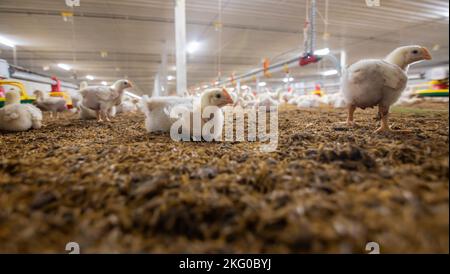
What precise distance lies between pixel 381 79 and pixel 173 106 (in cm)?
216

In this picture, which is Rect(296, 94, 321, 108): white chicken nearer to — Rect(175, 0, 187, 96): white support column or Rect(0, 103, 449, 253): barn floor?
Rect(175, 0, 187, 96): white support column

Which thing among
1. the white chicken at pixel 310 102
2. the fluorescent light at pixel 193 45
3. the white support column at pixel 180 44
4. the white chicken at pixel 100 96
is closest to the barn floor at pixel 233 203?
the white chicken at pixel 100 96

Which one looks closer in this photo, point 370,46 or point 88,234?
point 88,234

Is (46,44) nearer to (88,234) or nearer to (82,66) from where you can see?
(82,66)

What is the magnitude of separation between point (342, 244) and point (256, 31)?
29.6ft

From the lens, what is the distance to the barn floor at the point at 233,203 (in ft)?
2.31

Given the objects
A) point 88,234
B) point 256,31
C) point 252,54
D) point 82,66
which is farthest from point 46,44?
point 88,234

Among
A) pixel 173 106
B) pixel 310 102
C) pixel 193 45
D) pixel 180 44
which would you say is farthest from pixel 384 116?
pixel 193 45

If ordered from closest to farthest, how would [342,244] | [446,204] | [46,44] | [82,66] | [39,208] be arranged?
1. [342,244]
2. [446,204]
3. [39,208]
4. [46,44]
5. [82,66]

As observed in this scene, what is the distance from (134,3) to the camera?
5152mm

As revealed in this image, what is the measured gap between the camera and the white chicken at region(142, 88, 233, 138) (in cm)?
238

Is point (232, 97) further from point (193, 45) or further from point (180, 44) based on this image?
point (193, 45)

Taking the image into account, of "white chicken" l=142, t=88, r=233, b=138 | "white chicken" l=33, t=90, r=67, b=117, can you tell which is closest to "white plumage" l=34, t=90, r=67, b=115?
"white chicken" l=33, t=90, r=67, b=117

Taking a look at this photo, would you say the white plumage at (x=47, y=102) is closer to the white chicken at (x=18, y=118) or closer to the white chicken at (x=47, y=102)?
the white chicken at (x=47, y=102)
